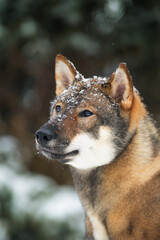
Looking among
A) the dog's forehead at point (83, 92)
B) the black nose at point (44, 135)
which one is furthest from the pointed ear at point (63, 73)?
the black nose at point (44, 135)

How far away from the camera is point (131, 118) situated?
2926mm

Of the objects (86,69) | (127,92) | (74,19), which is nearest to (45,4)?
(74,19)

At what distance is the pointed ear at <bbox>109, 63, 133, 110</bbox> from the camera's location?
9.38 ft

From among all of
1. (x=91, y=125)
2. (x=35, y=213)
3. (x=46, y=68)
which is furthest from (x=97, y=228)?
(x=46, y=68)

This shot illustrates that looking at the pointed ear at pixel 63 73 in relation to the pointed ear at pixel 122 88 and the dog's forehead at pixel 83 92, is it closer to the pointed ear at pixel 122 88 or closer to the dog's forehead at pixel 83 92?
the dog's forehead at pixel 83 92

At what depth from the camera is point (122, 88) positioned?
2930 mm

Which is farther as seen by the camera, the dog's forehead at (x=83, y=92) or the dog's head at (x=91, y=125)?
the dog's forehead at (x=83, y=92)

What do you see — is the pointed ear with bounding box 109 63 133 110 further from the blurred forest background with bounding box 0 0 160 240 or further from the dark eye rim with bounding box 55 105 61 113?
the blurred forest background with bounding box 0 0 160 240

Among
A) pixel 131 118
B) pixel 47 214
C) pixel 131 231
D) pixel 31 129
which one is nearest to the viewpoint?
pixel 131 231

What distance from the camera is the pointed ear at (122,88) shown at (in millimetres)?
2858

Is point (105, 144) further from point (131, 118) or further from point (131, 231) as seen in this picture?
point (131, 231)

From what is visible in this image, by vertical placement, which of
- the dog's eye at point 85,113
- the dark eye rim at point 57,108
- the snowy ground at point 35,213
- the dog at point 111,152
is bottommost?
the snowy ground at point 35,213

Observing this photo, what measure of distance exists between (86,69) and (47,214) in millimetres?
3482

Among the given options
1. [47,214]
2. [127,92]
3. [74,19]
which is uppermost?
[74,19]
